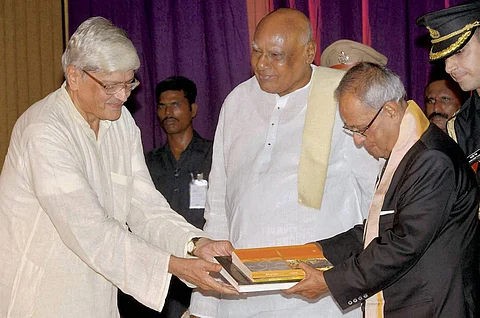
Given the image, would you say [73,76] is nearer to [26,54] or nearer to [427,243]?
[427,243]

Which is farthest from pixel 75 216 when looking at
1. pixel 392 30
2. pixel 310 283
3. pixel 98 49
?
Result: pixel 392 30

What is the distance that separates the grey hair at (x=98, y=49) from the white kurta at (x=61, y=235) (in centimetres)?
17

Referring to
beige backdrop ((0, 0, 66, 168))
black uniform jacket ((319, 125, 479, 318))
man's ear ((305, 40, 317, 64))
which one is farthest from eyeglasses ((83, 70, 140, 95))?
beige backdrop ((0, 0, 66, 168))

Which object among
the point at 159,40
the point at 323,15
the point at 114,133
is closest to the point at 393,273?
the point at 114,133

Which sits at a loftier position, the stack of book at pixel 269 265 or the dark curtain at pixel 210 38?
the dark curtain at pixel 210 38

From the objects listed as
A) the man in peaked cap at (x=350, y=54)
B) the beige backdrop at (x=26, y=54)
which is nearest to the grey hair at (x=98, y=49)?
the man in peaked cap at (x=350, y=54)

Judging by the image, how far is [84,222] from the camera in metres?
2.83

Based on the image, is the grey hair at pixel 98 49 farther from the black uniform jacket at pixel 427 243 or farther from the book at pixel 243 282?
the black uniform jacket at pixel 427 243

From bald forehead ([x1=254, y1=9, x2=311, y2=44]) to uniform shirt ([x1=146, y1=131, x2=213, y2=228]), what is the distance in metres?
1.94

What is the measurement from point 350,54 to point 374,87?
208 cm

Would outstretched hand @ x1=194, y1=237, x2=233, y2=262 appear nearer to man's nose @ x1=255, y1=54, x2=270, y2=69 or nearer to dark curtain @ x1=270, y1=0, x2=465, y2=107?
man's nose @ x1=255, y1=54, x2=270, y2=69

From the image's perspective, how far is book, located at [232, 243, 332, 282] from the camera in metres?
2.82

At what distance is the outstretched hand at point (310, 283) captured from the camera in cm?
294

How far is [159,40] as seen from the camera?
5977mm
